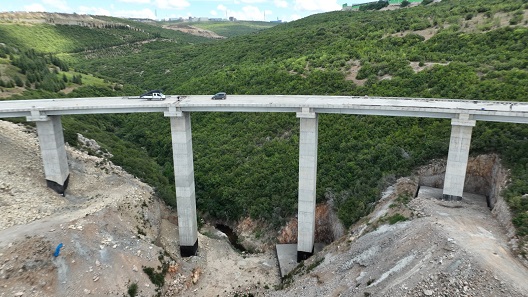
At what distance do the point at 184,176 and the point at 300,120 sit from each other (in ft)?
38.3

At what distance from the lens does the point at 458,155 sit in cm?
2653

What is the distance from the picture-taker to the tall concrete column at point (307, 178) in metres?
28.7

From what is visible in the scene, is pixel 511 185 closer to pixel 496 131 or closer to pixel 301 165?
pixel 496 131

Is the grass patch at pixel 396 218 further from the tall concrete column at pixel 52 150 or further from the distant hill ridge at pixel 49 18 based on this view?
the distant hill ridge at pixel 49 18

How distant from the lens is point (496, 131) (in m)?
30.7

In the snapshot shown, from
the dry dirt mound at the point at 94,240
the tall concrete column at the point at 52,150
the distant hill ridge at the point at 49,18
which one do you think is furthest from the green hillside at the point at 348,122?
the distant hill ridge at the point at 49,18

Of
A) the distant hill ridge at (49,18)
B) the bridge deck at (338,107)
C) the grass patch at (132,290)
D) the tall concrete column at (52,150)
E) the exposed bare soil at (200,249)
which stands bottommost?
the grass patch at (132,290)

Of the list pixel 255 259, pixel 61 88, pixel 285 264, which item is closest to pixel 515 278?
pixel 285 264

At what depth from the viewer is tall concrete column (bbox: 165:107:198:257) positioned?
97.7 ft

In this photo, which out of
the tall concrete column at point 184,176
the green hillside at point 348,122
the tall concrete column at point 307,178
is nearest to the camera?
the tall concrete column at point 307,178

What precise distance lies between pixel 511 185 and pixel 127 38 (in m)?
146

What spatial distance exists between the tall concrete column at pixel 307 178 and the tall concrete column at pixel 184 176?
1002 centimetres

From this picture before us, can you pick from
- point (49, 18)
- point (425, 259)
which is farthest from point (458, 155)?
point (49, 18)

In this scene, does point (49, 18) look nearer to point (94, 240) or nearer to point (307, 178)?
point (94, 240)
